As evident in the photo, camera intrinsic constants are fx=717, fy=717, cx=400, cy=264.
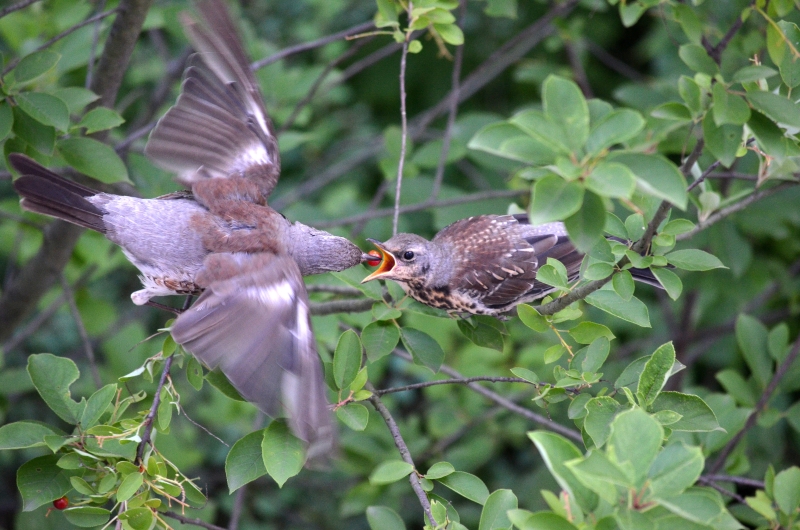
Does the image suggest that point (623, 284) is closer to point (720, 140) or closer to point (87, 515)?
point (720, 140)

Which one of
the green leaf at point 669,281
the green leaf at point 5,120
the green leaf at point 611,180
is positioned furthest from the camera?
the green leaf at point 5,120

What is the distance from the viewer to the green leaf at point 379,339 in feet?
7.98

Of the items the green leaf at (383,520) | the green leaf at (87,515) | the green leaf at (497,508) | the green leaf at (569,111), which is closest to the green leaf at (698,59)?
the green leaf at (569,111)

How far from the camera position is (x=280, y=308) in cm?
239

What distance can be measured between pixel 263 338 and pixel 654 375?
1.16 m

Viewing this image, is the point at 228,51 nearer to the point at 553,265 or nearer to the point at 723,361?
the point at 553,265

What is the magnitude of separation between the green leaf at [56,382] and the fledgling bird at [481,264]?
1.21 metres

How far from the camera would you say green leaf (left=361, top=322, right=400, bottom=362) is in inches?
95.7

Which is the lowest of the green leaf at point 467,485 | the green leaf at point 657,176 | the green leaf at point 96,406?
the green leaf at point 467,485

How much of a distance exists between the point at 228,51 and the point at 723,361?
350 centimetres

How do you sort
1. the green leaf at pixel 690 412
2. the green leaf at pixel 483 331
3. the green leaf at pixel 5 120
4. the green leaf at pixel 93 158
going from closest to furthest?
the green leaf at pixel 690 412 → the green leaf at pixel 5 120 → the green leaf at pixel 93 158 → the green leaf at pixel 483 331

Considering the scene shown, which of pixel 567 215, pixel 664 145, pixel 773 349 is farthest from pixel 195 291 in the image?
pixel 773 349

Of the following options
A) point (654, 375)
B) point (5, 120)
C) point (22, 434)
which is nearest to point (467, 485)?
point (654, 375)

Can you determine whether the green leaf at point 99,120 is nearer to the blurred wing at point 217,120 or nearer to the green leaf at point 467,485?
the blurred wing at point 217,120
